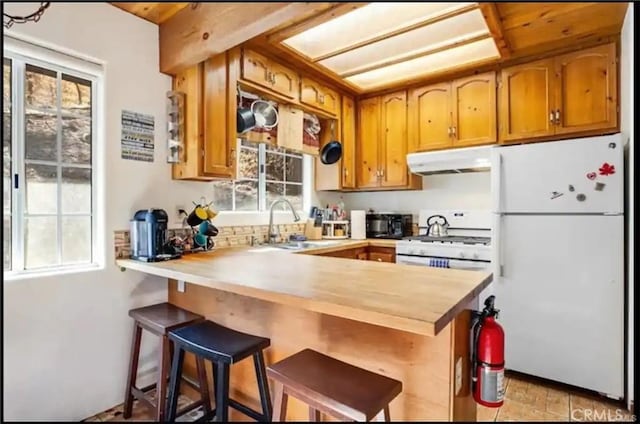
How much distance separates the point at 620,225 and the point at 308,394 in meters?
2.15

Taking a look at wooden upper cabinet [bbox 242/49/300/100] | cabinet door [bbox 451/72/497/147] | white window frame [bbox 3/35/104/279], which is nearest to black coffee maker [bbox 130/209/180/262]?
white window frame [bbox 3/35/104/279]

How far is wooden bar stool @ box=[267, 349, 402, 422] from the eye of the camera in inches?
41.2

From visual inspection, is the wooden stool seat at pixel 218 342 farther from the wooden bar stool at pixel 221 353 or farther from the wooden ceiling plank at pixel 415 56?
the wooden ceiling plank at pixel 415 56

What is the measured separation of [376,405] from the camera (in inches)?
41.2

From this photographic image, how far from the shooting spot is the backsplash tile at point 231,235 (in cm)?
206

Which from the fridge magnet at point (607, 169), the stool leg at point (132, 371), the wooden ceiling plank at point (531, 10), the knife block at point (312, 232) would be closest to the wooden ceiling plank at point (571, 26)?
the wooden ceiling plank at point (531, 10)

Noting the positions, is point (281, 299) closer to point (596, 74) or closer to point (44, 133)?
point (44, 133)

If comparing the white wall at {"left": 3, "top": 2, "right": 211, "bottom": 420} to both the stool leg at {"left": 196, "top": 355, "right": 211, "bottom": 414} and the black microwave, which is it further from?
the black microwave

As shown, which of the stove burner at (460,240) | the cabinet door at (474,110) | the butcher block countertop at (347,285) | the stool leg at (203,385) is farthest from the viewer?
the cabinet door at (474,110)

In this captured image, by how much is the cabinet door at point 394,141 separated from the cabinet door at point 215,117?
1781 millimetres

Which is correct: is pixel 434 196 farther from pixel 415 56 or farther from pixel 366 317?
pixel 366 317

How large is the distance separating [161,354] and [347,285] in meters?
1.06

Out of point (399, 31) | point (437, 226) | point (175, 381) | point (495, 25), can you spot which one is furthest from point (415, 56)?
point (175, 381)

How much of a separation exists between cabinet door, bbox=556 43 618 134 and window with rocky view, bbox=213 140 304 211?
7.50 feet
